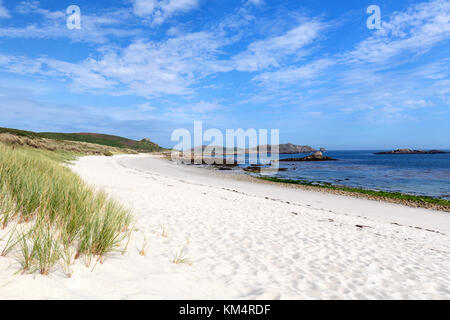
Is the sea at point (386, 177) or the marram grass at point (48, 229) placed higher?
the marram grass at point (48, 229)

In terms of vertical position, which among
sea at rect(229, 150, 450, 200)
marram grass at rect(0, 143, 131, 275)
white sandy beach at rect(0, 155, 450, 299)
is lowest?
sea at rect(229, 150, 450, 200)

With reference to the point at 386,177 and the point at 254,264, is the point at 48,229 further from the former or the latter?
the point at 386,177

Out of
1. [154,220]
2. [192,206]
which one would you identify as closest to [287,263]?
[154,220]

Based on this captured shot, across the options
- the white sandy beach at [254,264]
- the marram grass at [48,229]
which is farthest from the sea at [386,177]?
the marram grass at [48,229]

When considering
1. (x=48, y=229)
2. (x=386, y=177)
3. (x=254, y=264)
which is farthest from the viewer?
(x=386, y=177)

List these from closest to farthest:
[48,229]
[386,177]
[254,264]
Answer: [48,229], [254,264], [386,177]

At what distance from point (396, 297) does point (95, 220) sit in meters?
5.53

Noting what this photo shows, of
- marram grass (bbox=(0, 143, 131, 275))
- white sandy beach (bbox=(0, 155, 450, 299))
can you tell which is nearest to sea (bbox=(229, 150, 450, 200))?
white sandy beach (bbox=(0, 155, 450, 299))

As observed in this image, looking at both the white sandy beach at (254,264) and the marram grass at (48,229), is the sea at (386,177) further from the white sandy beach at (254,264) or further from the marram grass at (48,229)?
the marram grass at (48,229)

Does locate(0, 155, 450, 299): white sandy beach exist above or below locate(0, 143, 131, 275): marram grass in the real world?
below

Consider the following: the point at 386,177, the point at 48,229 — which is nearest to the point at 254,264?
the point at 48,229

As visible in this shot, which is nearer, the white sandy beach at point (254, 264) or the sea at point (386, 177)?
the white sandy beach at point (254, 264)

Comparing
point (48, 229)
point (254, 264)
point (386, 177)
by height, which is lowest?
point (386, 177)

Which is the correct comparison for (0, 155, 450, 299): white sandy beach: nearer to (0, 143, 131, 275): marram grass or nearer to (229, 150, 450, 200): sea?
(0, 143, 131, 275): marram grass
